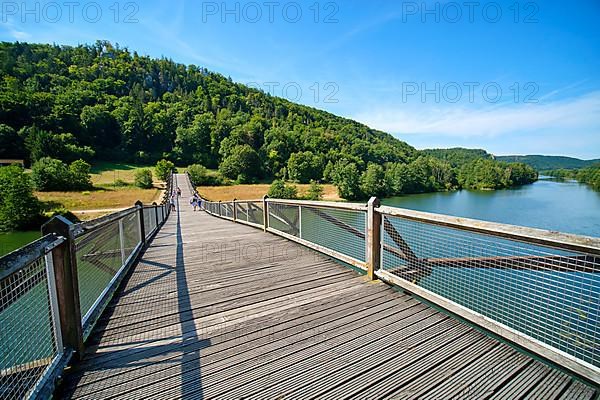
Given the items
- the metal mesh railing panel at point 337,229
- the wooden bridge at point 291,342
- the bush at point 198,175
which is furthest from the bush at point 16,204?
the metal mesh railing panel at point 337,229

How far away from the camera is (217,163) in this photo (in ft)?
258

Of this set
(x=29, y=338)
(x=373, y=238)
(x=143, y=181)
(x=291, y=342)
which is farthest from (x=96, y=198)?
(x=291, y=342)

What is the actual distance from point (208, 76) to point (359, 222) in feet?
450

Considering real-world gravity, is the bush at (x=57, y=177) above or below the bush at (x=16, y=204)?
above

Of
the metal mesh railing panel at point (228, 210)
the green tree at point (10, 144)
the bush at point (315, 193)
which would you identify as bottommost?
the bush at point (315, 193)

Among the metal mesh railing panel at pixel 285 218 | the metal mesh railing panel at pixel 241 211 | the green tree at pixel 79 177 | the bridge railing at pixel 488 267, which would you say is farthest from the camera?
the green tree at pixel 79 177

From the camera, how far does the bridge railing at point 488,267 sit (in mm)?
1865

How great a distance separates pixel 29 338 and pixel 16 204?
35.6 metres

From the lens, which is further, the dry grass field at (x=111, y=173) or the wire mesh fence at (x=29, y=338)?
the dry grass field at (x=111, y=173)

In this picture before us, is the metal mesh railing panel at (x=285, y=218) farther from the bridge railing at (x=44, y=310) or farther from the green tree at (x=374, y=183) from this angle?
the green tree at (x=374, y=183)

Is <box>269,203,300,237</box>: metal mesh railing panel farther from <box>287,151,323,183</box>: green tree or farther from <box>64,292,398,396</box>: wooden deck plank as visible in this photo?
<box>287,151,323,183</box>: green tree

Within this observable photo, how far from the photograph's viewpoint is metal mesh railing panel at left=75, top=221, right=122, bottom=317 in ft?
8.89

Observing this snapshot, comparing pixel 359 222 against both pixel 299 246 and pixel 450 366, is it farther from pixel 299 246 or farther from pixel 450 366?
pixel 450 366

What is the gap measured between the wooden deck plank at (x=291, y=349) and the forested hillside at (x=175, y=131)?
48.4 m
